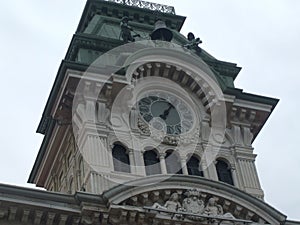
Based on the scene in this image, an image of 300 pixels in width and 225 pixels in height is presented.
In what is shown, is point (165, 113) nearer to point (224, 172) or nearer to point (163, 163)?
point (163, 163)

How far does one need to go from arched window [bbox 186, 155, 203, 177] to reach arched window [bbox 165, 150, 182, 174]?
1.56 feet

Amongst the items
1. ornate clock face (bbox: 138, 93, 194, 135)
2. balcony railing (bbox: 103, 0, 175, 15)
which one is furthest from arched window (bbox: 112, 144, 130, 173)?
Result: balcony railing (bbox: 103, 0, 175, 15)

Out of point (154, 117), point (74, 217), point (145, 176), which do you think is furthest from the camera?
point (154, 117)

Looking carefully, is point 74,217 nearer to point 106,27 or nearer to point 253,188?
point 253,188

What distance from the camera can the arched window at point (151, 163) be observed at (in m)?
33.1

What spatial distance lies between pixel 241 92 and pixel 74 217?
10147 mm

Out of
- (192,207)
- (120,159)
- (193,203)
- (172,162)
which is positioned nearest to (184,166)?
(172,162)

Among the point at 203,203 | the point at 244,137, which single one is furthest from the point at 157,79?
the point at 203,203

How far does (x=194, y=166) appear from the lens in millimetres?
34219

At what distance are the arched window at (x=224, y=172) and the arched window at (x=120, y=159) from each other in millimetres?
3820

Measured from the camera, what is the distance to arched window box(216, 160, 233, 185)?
112 ft

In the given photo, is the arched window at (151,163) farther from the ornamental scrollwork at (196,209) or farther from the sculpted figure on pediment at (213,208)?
the sculpted figure on pediment at (213,208)

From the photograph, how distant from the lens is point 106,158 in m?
32.4

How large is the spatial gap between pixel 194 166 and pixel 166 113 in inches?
98.8
